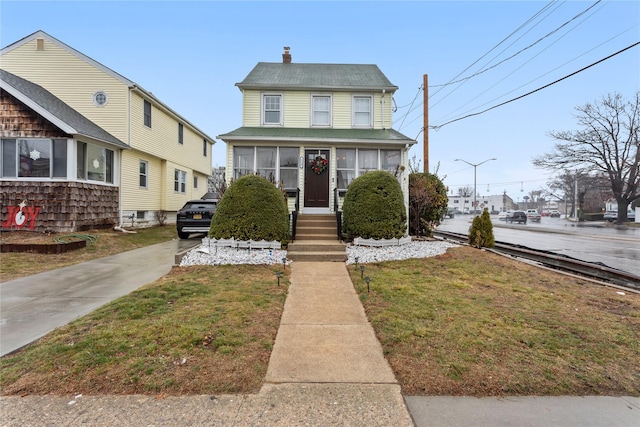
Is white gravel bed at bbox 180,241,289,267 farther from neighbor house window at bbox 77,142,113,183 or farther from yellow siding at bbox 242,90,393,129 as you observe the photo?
neighbor house window at bbox 77,142,113,183

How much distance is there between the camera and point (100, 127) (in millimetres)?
13859

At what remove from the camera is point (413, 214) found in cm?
1060

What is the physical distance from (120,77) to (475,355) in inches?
652

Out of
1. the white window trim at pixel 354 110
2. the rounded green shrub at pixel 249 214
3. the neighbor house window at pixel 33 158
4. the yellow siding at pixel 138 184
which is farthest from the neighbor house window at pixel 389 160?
the neighbor house window at pixel 33 158

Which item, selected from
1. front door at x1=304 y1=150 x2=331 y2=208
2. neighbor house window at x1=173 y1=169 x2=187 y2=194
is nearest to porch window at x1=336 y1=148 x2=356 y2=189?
front door at x1=304 y1=150 x2=331 y2=208

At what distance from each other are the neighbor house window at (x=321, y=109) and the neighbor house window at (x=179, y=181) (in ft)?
34.1

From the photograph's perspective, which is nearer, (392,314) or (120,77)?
(392,314)

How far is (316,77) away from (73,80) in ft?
35.5

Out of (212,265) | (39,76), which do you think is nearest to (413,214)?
(212,265)

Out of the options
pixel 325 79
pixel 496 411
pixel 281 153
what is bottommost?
pixel 496 411

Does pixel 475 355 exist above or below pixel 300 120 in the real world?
below

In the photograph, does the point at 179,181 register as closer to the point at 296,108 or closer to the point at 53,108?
the point at 53,108

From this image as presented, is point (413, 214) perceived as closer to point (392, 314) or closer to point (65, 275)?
point (392, 314)

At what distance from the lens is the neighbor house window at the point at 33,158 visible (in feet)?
36.8
